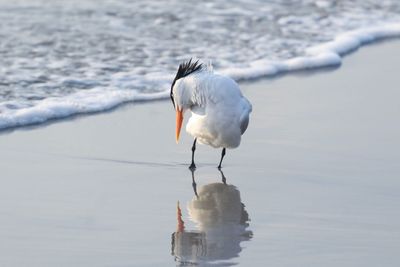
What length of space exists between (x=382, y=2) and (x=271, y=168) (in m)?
7.66

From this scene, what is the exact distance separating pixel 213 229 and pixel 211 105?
4.68 ft

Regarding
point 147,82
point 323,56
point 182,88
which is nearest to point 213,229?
point 182,88

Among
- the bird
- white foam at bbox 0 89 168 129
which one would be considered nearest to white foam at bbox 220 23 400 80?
white foam at bbox 0 89 168 129

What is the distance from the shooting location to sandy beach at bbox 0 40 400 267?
5.93 meters

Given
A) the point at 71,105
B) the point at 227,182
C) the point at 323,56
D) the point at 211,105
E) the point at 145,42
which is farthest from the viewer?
the point at 145,42

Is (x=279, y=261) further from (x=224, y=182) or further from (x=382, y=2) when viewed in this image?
(x=382, y=2)

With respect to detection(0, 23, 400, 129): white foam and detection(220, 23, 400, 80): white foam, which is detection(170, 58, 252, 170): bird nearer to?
detection(0, 23, 400, 129): white foam

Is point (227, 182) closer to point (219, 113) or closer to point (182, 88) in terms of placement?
point (219, 113)

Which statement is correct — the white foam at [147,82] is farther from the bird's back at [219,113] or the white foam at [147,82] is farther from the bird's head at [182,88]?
the bird's back at [219,113]

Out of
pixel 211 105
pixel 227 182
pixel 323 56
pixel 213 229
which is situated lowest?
pixel 213 229

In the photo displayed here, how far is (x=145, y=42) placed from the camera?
11961mm

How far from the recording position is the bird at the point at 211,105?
7586 mm

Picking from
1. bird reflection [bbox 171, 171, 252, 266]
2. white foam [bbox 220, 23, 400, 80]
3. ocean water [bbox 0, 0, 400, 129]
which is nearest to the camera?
bird reflection [bbox 171, 171, 252, 266]

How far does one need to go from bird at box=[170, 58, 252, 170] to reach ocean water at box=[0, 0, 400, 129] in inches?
62.3
